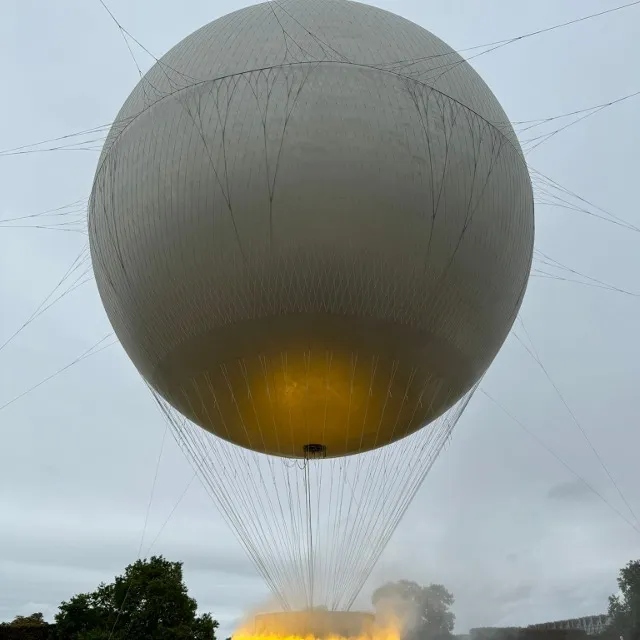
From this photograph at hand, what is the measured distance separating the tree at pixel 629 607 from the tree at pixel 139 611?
38.9 metres

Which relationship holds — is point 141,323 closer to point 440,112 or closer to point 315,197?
point 315,197

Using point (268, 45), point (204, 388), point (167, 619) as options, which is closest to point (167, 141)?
point (268, 45)

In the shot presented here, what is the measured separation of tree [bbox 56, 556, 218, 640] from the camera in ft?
99.5

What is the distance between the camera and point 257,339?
464 inches

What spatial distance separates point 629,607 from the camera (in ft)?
185

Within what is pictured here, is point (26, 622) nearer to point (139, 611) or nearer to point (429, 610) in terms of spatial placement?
point (139, 611)

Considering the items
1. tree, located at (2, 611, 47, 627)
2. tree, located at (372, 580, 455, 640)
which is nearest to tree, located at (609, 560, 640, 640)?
tree, located at (372, 580, 455, 640)

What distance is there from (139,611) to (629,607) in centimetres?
4439

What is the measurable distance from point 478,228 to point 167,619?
27.0 m

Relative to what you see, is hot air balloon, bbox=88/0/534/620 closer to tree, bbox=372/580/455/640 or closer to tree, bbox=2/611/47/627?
tree, bbox=2/611/47/627

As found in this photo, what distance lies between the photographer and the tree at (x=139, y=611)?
99.5ft

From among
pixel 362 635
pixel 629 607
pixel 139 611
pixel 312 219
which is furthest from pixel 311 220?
pixel 629 607

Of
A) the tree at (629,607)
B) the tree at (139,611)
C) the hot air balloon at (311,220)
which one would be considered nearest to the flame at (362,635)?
the hot air balloon at (311,220)

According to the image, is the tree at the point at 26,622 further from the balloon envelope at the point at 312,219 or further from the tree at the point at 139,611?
the balloon envelope at the point at 312,219
